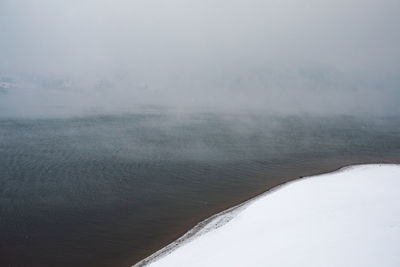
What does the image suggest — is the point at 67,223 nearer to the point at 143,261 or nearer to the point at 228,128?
the point at 143,261

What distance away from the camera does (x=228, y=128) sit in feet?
282

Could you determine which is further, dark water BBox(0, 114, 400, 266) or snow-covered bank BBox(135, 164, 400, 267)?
dark water BBox(0, 114, 400, 266)

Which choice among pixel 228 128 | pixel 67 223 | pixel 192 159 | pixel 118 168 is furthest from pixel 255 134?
pixel 67 223

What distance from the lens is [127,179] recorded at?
123ft

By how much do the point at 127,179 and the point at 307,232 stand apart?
2572 cm

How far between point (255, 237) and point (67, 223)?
54.9ft

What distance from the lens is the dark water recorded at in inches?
901

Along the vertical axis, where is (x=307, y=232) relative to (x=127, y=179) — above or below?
below

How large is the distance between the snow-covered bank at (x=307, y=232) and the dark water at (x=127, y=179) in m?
4.73

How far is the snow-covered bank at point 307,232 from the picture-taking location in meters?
14.1

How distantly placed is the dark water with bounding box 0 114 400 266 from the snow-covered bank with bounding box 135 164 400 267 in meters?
4.73

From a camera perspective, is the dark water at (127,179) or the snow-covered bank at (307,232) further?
the dark water at (127,179)

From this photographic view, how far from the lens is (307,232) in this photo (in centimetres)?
1689

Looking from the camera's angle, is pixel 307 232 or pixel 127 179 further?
pixel 127 179
